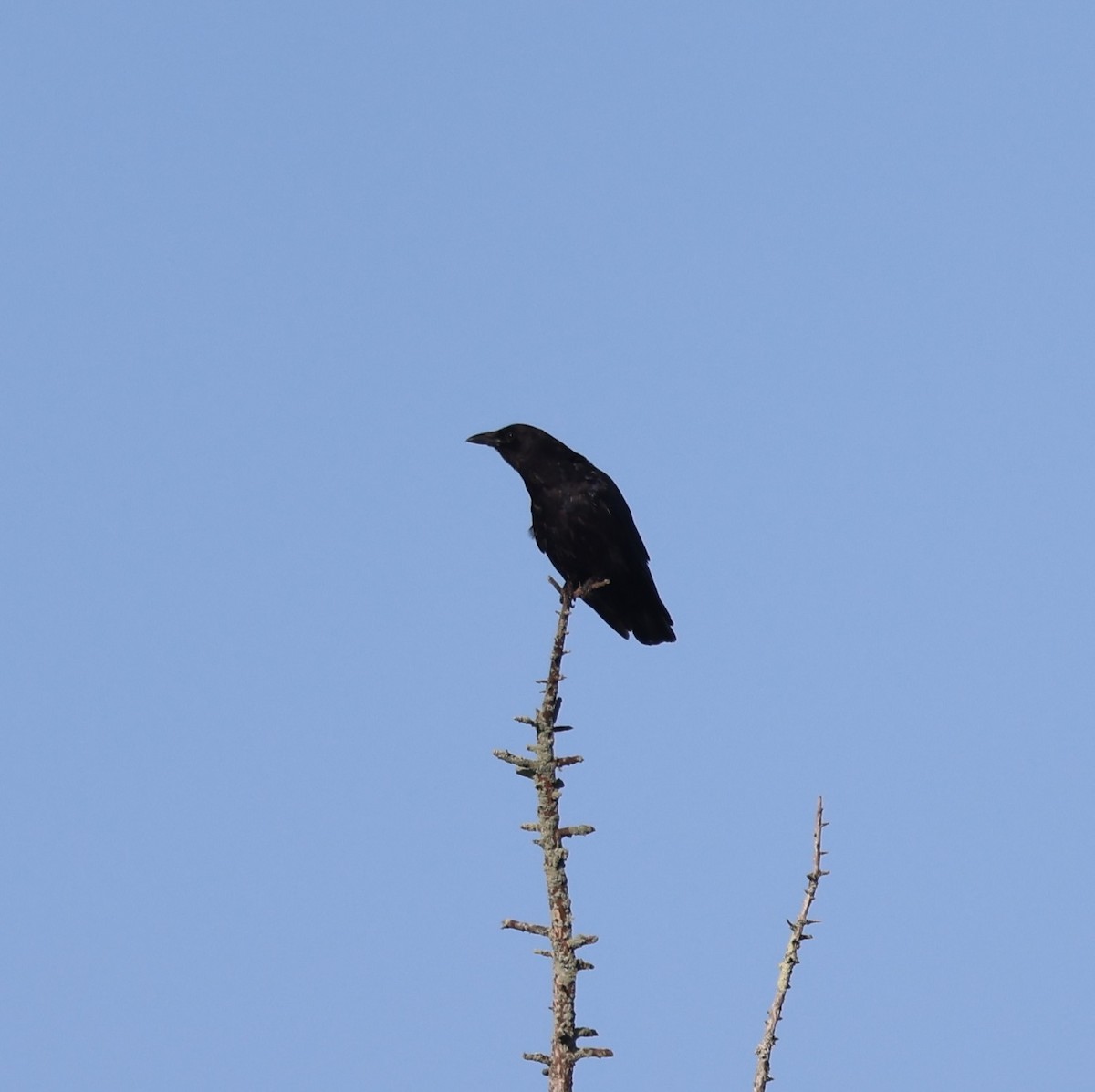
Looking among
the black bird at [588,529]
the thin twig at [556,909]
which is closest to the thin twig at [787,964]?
the thin twig at [556,909]

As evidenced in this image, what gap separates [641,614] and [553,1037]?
6.02 meters

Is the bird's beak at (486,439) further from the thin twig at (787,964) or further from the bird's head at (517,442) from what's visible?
the thin twig at (787,964)

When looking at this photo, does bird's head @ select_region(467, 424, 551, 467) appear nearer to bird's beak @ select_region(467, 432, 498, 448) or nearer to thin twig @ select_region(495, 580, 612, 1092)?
bird's beak @ select_region(467, 432, 498, 448)

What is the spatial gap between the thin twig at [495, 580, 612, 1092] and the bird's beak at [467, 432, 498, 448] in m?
5.04

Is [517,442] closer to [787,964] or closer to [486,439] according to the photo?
[486,439]

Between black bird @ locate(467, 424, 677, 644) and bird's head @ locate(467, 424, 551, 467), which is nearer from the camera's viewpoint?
black bird @ locate(467, 424, 677, 644)

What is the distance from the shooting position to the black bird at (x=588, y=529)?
37.1ft

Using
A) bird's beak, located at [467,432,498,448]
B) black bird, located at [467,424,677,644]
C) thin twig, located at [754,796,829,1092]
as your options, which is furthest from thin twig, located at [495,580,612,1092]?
bird's beak, located at [467,432,498,448]

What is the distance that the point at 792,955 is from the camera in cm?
550

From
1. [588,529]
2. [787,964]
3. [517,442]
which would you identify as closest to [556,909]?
[787,964]

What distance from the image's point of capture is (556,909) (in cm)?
625

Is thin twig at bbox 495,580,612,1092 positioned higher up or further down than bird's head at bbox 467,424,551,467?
further down

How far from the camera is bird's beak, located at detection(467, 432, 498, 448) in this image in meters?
11.9

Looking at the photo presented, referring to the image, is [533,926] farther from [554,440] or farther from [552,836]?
[554,440]
